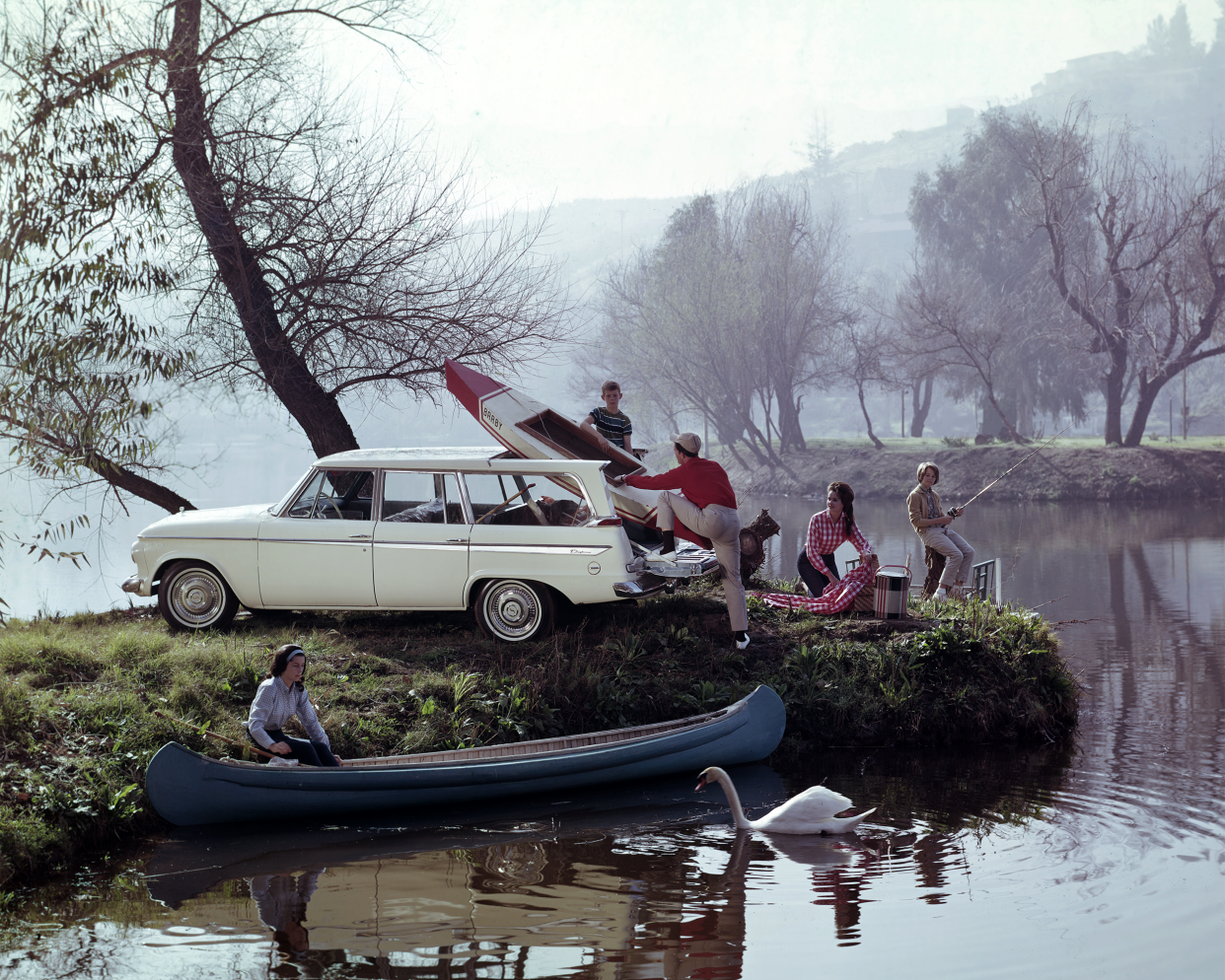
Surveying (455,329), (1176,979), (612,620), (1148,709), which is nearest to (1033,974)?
(1176,979)

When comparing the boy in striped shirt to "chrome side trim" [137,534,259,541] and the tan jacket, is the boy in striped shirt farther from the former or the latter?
"chrome side trim" [137,534,259,541]

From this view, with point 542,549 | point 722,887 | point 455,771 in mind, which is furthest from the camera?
point 542,549

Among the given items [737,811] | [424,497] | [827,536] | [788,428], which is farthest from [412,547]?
[788,428]

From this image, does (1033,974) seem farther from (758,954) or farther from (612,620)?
(612,620)

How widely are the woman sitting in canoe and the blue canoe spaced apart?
0.20 metres

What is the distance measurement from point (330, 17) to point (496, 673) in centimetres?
1071

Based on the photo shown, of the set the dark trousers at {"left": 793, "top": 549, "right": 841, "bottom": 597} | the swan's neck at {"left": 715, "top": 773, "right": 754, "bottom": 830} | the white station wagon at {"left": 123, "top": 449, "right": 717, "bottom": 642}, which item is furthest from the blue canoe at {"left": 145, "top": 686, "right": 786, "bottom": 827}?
the dark trousers at {"left": 793, "top": 549, "right": 841, "bottom": 597}

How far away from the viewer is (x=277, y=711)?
8.43 m

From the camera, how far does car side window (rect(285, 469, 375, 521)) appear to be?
11414 mm

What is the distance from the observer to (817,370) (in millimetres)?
60156

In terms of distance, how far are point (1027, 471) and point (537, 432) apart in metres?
35.5

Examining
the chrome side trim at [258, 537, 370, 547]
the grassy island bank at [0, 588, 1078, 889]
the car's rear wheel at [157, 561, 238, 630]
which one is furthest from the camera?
the car's rear wheel at [157, 561, 238, 630]

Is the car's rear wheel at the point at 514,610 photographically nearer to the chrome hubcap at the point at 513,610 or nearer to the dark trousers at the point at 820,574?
the chrome hubcap at the point at 513,610

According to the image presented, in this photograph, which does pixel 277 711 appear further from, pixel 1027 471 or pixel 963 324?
pixel 963 324
